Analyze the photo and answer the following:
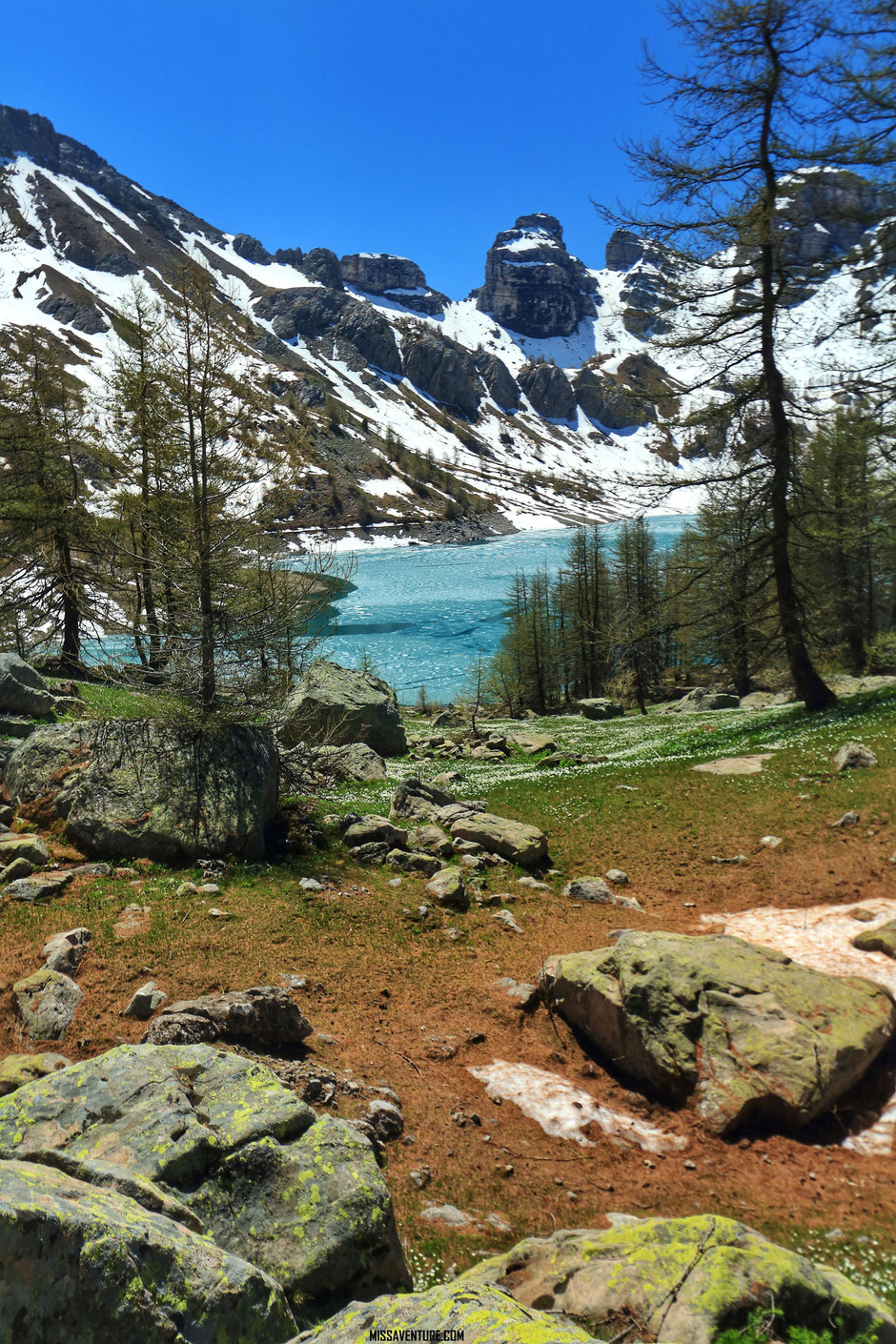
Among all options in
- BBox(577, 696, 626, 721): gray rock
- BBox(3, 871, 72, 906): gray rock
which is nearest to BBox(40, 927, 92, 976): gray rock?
BBox(3, 871, 72, 906): gray rock

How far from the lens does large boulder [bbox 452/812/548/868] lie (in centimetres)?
1474

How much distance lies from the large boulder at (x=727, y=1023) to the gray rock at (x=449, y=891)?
3.48m

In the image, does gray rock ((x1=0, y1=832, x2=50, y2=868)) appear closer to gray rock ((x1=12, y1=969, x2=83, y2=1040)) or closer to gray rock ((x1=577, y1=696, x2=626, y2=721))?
gray rock ((x1=12, y1=969, x2=83, y2=1040))

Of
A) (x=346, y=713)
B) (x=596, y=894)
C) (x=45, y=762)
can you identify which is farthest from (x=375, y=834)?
(x=346, y=713)

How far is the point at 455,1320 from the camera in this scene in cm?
340

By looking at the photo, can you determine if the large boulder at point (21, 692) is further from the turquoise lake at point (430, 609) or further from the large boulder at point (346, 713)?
the turquoise lake at point (430, 609)

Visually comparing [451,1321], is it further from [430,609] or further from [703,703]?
[430,609]

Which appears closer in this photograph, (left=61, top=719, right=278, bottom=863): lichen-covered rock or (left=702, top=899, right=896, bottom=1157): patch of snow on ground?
(left=702, top=899, right=896, bottom=1157): patch of snow on ground

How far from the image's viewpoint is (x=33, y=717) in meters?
19.2

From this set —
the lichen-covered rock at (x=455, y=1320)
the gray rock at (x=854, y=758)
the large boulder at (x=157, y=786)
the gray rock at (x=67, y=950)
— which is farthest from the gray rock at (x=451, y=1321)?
the gray rock at (x=854, y=758)

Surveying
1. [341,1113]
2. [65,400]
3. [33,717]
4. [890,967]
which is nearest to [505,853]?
[890,967]

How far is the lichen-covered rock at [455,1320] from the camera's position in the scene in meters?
3.24

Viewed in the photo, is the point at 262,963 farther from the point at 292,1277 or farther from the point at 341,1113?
the point at 292,1277

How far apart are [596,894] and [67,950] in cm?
914
